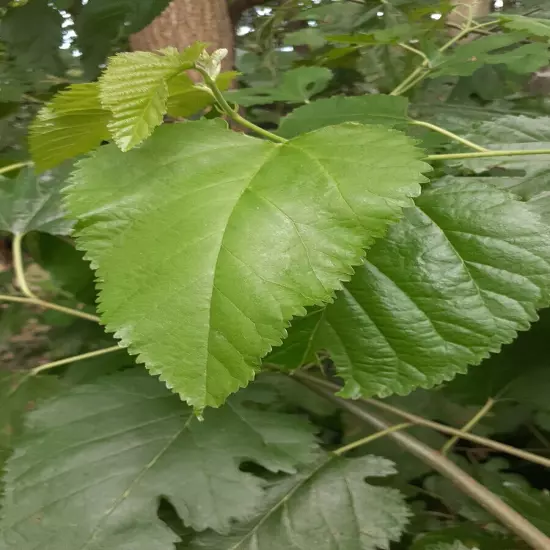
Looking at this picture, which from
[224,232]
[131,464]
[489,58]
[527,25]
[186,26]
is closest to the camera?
[224,232]

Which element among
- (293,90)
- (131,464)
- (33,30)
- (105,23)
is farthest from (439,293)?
(33,30)

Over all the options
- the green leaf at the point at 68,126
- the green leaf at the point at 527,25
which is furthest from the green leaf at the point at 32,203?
the green leaf at the point at 527,25

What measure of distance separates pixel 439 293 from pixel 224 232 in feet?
0.52

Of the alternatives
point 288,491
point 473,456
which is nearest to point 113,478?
point 288,491

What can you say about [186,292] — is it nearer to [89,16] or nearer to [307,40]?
[89,16]

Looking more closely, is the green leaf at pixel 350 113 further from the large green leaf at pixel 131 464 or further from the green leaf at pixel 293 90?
the large green leaf at pixel 131 464

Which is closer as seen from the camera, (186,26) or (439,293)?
(439,293)

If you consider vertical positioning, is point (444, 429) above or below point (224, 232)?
below

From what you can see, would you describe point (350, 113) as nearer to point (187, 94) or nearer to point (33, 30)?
point (187, 94)

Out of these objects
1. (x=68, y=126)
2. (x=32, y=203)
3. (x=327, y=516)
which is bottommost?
(x=327, y=516)

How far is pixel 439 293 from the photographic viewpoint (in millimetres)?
358

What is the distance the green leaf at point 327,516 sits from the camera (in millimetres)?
408

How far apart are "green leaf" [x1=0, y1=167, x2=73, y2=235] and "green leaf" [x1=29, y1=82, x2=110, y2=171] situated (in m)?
0.16

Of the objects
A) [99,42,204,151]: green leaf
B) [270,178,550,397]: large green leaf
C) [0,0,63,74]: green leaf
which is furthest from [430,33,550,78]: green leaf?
[0,0,63,74]: green leaf
